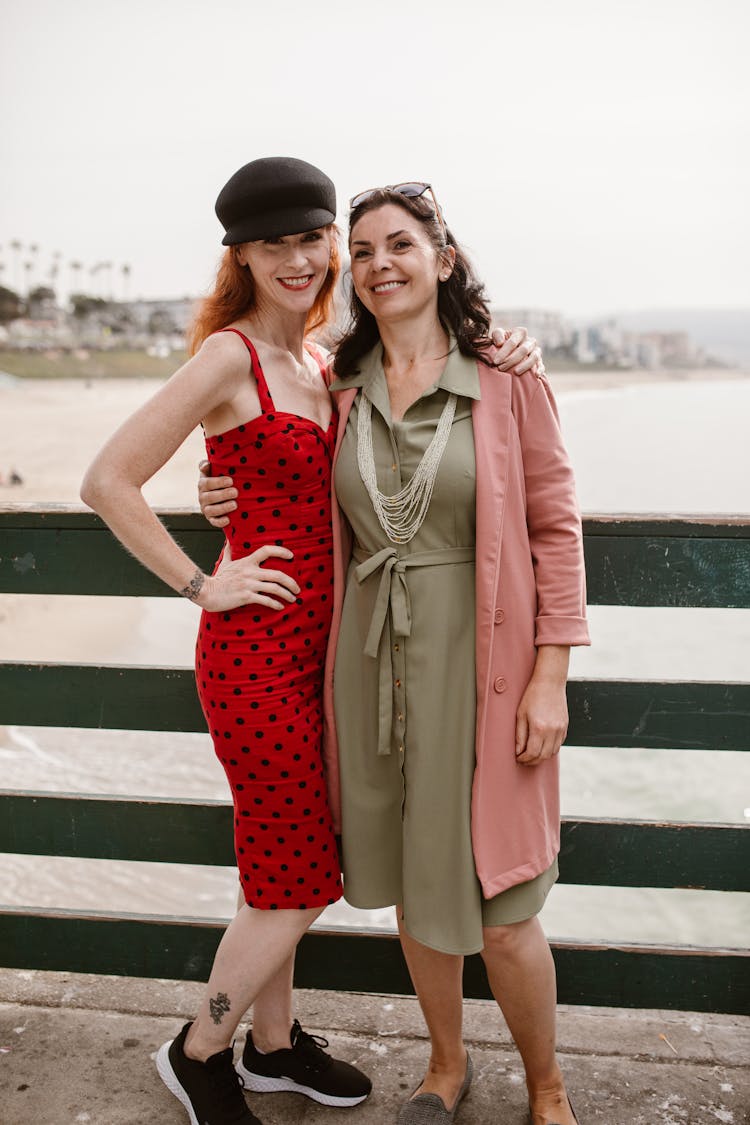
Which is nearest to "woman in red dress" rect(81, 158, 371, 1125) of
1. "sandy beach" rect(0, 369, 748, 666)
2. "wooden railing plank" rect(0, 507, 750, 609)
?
"wooden railing plank" rect(0, 507, 750, 609)

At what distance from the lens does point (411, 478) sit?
6.59 feet

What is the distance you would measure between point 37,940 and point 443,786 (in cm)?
124

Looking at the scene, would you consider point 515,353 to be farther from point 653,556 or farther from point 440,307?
point 653,556

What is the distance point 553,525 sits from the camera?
6.60ft

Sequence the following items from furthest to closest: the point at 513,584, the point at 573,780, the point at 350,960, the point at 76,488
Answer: the point at 76,488
the point at 573,780
the point at 350,960
the point at 513,584

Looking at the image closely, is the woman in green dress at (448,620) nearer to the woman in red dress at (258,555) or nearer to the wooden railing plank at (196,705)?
the woman in red dress at (258,555)

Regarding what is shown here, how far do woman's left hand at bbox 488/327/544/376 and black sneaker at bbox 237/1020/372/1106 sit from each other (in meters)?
1.50

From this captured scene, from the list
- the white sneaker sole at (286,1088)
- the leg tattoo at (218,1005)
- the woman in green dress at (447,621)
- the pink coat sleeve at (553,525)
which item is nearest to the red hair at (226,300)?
the woman in green dress at (447,621)

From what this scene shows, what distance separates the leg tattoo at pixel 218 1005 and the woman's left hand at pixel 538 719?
775mm

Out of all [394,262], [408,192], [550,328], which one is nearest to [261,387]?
[394,262]

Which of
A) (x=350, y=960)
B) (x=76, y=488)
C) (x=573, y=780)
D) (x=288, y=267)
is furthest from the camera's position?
(x=76, y=488)

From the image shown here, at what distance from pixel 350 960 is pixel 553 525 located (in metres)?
1.23

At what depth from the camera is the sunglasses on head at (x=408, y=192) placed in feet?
6.82

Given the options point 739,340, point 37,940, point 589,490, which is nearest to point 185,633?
point 37,940
